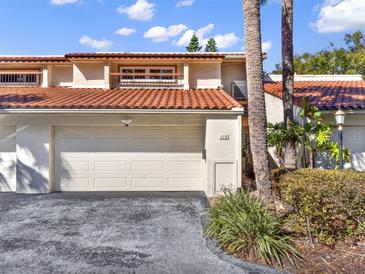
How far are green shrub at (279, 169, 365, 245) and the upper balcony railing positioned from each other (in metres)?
9.27

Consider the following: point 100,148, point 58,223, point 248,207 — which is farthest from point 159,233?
point 100,148

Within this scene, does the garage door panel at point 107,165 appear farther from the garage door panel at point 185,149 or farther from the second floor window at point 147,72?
the second floor window at point 147,72

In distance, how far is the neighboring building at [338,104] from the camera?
10.3m

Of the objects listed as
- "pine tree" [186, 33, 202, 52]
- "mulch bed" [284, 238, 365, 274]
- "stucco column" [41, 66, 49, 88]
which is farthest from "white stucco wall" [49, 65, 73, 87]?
"pine tree" [186, 33, 202, 52]

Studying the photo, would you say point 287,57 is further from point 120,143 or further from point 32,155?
point 32,155

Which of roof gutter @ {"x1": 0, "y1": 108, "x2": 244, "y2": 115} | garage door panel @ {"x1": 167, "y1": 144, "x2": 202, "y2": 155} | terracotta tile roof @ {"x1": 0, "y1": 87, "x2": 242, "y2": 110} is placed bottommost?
garage door panel @ {"x1": 167, "y1": 144, "x2": 202, "y2": 155}

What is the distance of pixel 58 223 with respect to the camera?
6.99 meters

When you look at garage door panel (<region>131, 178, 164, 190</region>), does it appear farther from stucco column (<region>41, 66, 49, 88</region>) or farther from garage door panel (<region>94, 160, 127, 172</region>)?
stucco column (<region>41, 66, 49, 88</region>)

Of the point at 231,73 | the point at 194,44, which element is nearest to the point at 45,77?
the point at 231,73

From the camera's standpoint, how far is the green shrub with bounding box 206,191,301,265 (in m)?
5.02

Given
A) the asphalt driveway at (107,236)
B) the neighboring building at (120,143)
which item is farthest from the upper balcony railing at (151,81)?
the asphalt driveway at (107,236)

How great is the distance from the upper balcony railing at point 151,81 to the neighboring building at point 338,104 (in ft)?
15.2

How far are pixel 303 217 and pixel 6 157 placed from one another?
10.4 metres

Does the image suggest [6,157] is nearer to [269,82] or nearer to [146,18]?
[146,18]
